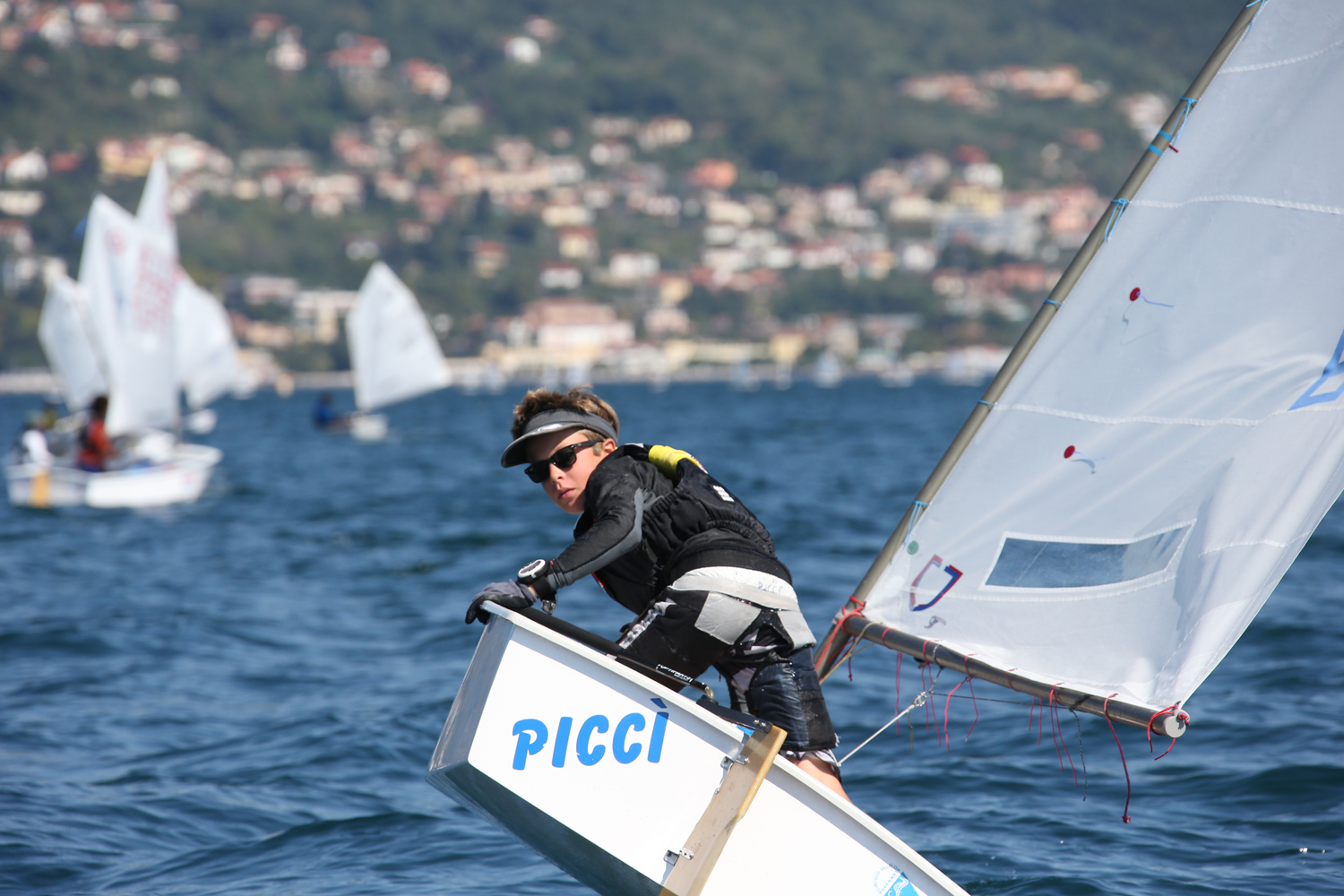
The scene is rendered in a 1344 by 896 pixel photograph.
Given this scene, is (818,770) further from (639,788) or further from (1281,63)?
(1281,63)

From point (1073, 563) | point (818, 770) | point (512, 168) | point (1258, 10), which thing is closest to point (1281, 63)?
point (1258, 10)

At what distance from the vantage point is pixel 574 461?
316 centimetres

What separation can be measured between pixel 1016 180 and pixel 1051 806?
17980 centimetres

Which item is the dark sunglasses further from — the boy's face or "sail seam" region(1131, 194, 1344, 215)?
"sail seam" region(1131, 194, 1344, 215)

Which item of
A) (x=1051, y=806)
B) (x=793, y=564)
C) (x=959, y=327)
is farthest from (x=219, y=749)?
(x=959, y=327)

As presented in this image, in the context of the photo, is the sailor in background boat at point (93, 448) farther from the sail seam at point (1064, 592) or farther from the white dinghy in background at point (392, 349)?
the white dinghy in background at point (392, 349)

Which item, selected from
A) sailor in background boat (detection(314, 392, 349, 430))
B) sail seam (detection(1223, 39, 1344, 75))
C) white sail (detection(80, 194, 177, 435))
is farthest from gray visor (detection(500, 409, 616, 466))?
sailor in background boat (detection(314, 392, 349, 430))

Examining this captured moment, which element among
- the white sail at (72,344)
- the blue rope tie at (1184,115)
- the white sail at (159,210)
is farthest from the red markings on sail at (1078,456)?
the white sail at (72,344)

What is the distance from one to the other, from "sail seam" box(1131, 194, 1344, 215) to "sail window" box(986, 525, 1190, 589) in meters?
0.82

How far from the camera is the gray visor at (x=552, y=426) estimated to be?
312 cm

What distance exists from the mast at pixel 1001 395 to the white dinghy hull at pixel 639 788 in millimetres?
744

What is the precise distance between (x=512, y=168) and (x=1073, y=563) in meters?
175

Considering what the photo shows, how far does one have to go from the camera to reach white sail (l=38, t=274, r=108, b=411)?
2222 centimetres

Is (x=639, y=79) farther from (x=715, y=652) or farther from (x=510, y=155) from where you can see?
(x=715, y=652)
